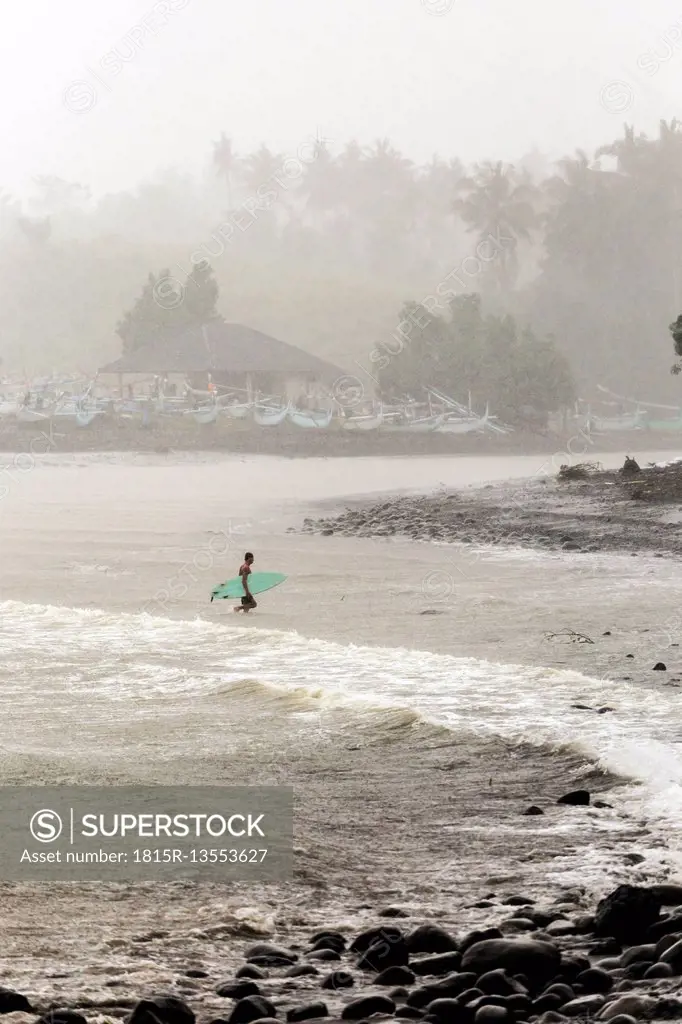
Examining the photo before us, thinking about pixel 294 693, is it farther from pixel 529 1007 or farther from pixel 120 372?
pixel 120 372

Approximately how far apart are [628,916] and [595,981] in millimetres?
568

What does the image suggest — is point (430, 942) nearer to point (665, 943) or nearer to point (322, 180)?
point (665, 943)

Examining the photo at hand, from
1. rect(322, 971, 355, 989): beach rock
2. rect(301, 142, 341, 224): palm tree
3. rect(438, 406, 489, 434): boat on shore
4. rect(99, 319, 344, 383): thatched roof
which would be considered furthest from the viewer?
rect(301, 142, 341, 224): palm tree

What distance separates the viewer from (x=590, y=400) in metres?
88.4

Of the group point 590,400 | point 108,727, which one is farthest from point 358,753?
point 590,400

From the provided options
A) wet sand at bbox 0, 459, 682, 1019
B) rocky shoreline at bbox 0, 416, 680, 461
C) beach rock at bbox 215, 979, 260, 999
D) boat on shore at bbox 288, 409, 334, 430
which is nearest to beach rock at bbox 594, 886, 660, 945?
wet sand at bbox 0, 459, 682, 1019

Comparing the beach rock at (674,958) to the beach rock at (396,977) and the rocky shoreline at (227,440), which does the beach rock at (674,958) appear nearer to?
the beach rock at (396,977)

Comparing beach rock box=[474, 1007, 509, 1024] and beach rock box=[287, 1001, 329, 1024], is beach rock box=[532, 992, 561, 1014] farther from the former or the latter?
beach rock box=[287, 1001, 329, 1024]

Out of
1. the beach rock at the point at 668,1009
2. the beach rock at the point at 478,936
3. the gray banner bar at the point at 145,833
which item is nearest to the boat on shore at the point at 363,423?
the gray banner bar at the point at 145,833

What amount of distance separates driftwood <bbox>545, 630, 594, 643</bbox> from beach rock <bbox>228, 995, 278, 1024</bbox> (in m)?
9.98

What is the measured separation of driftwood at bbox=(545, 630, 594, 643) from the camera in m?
14.2

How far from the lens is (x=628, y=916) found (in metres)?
5.18

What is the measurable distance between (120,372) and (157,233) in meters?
106

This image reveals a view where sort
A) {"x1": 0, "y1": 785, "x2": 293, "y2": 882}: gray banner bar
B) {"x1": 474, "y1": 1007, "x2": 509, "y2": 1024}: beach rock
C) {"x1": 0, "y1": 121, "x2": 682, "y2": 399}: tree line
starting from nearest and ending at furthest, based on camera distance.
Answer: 1. {"x1": 474, "y1": 1007, "x2": 509, "y2": 1024}: beach rock
2. {"x1": 0, "y1": 785, "x2": 293, "y2": 882}: gray banner bar
3. {"x1": 0, "y1": 121, "x2": 682, "y2": 399}: tree line
